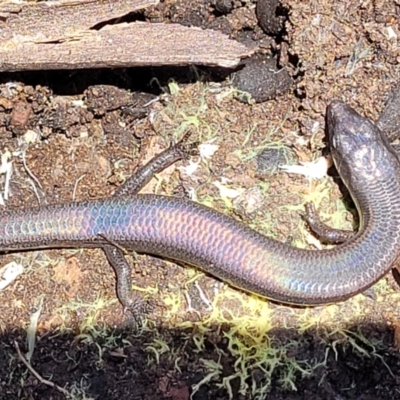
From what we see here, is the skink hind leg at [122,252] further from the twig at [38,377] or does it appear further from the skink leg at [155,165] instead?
the twig at [38,377]

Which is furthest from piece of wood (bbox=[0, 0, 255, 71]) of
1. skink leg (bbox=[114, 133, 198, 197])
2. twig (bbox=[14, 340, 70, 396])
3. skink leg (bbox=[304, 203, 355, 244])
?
twig (bbox=[14, 340, 70, 396])

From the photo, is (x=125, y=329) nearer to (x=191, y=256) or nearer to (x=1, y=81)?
(x=191, y=256)

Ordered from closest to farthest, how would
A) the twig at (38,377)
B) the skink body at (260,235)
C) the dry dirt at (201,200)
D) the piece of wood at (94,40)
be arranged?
the piece of wood at (94,40), the skink body at (260,235), the dry dirt at (201,200), the twig at (38,377)

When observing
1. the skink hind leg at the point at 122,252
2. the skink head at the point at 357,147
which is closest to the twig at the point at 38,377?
the skink hind leg at the point at 122,252

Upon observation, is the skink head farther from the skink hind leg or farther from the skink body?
the skink hind leg

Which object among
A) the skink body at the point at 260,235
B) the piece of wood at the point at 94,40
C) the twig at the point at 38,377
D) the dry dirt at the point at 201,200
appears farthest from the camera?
the twig at the point at 38,377

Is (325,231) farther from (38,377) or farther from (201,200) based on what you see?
(38,377)
